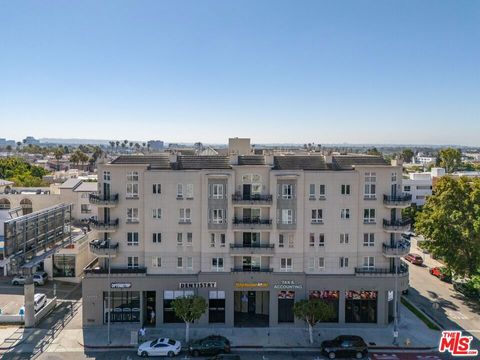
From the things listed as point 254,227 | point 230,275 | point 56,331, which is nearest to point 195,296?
point 230,275

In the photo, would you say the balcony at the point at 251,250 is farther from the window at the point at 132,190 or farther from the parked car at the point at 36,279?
the parked car at the point at 36,279

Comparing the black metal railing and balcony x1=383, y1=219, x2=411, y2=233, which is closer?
balcony x1=383, y1=219, x2=411, y2=233

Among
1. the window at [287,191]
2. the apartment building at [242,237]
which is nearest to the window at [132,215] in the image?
the apartment building at [242,237]

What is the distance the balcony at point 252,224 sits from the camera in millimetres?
43688

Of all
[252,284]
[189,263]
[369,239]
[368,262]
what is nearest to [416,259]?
[368,262]

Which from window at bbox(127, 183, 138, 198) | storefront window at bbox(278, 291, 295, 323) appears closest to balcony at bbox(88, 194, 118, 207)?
window at bbox(127, 183, 138, 198)

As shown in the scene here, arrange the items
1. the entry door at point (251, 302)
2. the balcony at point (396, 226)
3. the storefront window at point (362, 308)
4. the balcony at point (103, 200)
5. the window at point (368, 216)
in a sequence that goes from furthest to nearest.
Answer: the entry door at point (251, 302), the storefront window at point (362, 308), the window at point (368, 216), the balcony at point (396, 226), the balcony at point (103, 200)

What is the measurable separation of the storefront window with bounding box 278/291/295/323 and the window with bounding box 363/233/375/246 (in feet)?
29.9

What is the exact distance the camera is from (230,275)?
44.2 metres

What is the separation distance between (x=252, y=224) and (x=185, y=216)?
6.92 meters

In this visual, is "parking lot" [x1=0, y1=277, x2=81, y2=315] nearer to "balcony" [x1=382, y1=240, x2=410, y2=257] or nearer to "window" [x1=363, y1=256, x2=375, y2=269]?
"window" [x1=363, y1=256, x2=375, y2=269]

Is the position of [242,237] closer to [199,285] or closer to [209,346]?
[199,285]

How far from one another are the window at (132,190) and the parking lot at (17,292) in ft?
56.7

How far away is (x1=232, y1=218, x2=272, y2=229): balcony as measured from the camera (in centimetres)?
4369
